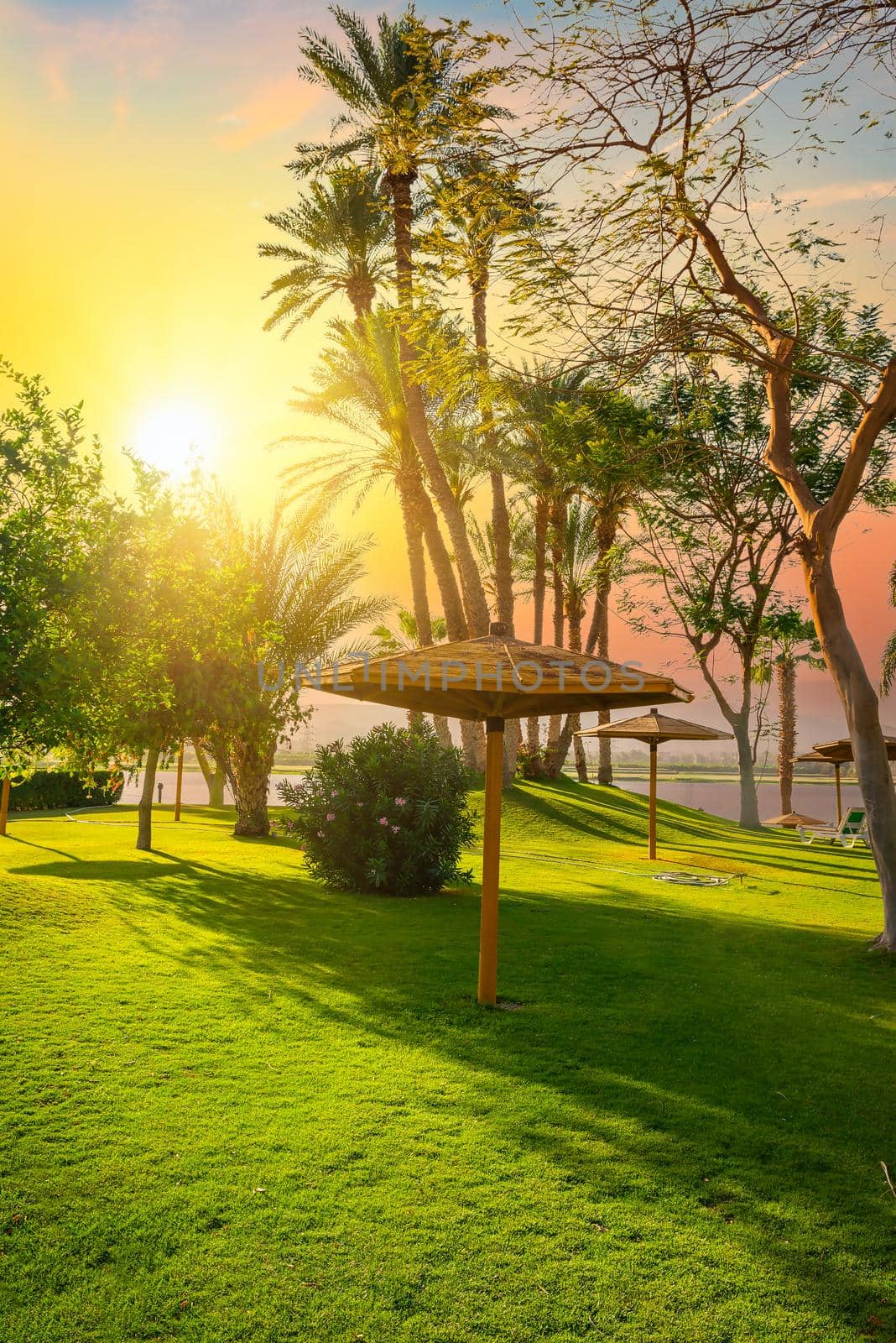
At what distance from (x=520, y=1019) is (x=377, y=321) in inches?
762

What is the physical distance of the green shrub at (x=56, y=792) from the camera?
23422mm

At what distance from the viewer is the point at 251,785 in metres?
18.3

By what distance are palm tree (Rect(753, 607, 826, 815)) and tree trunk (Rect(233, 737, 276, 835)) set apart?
14.1 meters

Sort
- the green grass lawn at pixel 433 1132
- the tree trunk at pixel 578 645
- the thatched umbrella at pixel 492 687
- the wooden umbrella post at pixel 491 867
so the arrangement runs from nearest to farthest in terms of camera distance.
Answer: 1. the green grass lawn at pixel 433 1132
2. the thatched umbrella at pixel 492 687
3. the wooden umbrella post at pixel 491 867
4. the tree trunk at pixel 578 645

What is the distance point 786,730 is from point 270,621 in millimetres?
28604

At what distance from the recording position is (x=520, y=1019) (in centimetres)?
649

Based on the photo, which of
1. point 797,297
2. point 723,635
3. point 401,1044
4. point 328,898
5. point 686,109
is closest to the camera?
point 401,1044

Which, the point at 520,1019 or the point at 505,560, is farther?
the point at 505,560

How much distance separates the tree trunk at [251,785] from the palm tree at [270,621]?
0.02 meters

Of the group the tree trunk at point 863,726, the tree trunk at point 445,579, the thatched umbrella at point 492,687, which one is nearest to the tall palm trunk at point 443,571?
the tree trunk at point 445,579

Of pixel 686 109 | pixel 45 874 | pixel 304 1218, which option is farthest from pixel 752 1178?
pixel 45 874

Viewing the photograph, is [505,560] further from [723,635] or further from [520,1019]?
[520,1019]

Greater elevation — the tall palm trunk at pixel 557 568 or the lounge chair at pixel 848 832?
the tall palm trunk at pixel 557 568

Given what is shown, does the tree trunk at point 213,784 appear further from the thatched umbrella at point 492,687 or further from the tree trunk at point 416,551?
the thatched umbrella at point 492,687
